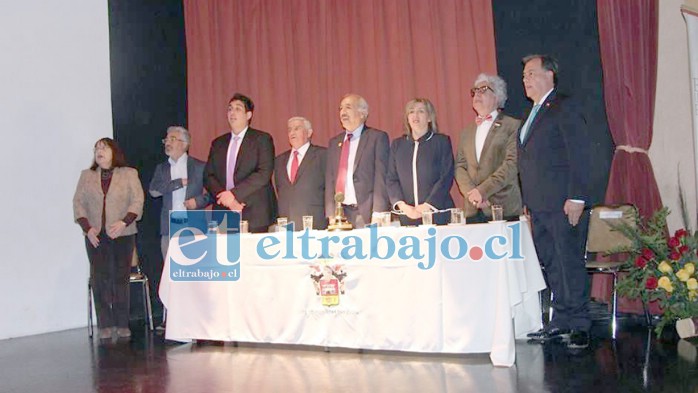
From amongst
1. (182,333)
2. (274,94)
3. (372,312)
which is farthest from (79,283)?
(372,312)

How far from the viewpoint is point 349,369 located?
4.14 m

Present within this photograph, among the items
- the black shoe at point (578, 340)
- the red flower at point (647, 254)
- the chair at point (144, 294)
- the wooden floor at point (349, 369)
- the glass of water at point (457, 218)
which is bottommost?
the wooden floor at point (349, 369)

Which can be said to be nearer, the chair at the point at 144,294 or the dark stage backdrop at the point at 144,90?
the chair at the point at 144,294

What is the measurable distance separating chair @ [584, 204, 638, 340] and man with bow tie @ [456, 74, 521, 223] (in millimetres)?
633

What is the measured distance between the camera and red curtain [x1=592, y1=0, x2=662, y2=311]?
547 centimetres

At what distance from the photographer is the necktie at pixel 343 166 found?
5.40m

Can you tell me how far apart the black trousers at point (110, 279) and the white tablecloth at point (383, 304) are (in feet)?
2.70

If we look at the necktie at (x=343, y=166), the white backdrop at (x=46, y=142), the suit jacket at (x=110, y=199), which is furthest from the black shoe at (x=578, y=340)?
the white backdrop at (x=46, y=142)

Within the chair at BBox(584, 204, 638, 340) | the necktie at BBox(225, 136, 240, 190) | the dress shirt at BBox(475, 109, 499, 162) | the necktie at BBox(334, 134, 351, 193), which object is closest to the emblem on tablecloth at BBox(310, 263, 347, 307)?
the necktie at BBox(334, 134, 351, 193)

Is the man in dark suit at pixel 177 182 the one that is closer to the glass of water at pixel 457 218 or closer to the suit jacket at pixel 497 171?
the suit jacket at pixel 497 171

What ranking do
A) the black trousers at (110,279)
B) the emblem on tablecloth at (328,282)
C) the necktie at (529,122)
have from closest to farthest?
the emblem on tablecloth at (328,282) < the necktie at (529,122) < the black trousers at (110,279)

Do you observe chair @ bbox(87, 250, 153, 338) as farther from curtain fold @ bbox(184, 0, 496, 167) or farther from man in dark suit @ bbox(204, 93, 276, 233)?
curtain fold @ bbox(184, 0, 496, 167)

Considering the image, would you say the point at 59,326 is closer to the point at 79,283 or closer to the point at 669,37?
the point at 79,283

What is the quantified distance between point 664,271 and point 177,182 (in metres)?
3.77
